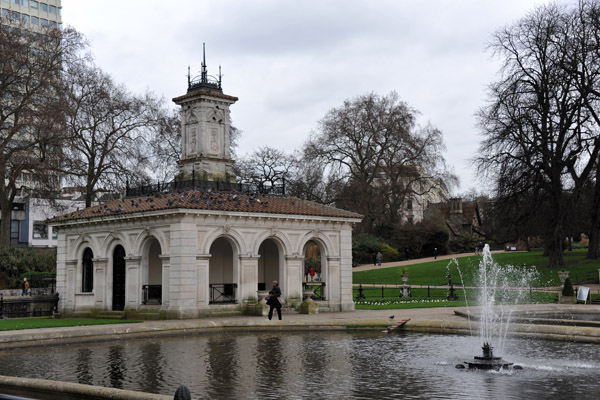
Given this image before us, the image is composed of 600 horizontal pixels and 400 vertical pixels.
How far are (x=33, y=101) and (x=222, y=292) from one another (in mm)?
20205

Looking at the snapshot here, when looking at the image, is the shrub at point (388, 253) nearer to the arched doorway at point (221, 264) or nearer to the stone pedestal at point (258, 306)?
the arched doorway at point (221, 264)

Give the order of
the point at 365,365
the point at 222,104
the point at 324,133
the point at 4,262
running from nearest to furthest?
the point at 365,365 < the point at 222,104 < the point at 4,262 < the point at 324,133

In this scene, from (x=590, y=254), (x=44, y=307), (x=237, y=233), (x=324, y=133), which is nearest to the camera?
(x=237, y=233)

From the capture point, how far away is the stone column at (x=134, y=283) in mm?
31422

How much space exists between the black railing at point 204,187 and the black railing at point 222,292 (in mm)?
4539

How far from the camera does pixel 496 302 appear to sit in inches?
1567

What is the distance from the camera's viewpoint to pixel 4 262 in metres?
46.8

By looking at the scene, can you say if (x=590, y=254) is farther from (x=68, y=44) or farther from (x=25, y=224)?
(x=25, y=224)

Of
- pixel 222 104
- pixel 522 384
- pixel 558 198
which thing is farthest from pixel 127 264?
pixel 558 198

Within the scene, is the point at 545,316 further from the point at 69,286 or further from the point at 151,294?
the point at 69,286

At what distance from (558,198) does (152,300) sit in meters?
31.0

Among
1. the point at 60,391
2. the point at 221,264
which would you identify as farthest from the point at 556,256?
the point at 60,391

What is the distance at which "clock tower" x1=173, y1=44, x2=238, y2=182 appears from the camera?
35469mm

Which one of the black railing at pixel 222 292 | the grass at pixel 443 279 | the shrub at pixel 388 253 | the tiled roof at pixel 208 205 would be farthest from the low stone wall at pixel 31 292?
the shrub at pixel 388 253
